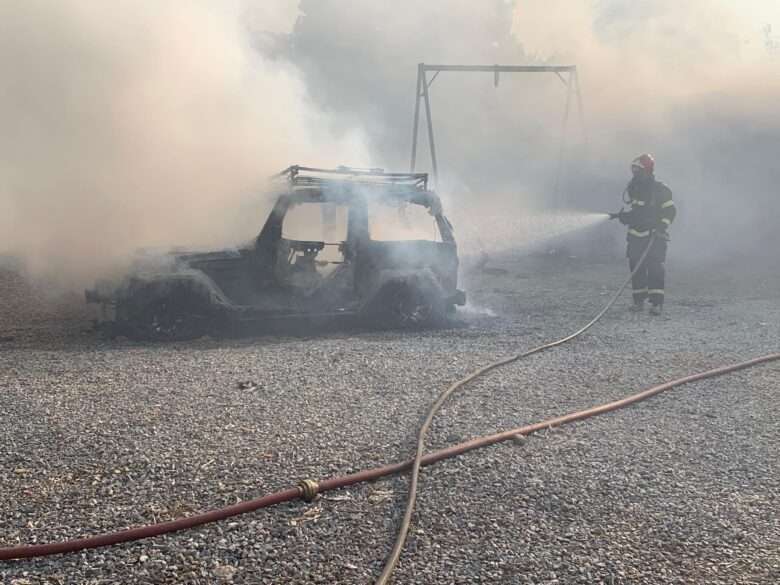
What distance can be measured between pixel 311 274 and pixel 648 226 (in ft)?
15.6

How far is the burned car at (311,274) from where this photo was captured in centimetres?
697

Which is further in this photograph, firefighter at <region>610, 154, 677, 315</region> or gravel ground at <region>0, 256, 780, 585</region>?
firefighter at <region>610, 154, 677, 315</region>

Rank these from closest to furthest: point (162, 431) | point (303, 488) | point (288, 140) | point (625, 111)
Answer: point (303, 488) < point (162, 431) < point (288, 140) < point (625, 111)

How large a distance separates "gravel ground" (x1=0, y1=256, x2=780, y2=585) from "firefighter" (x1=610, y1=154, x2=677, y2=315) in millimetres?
2139

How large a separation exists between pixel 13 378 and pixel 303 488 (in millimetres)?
3202

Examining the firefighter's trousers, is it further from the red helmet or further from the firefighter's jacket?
the red helmet

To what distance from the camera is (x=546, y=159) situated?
2205 centimetres

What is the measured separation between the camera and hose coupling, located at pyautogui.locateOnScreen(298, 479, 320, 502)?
3.45m

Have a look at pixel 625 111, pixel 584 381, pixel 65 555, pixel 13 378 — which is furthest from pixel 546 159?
pixel 65 555

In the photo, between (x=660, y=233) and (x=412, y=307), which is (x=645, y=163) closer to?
(x=660, y=233)

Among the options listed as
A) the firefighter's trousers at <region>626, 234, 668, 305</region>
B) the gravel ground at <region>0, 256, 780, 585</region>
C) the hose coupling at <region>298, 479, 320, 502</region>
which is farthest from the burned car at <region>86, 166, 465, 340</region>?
the hose coupling at <region>298, 479, 320, 502</region>

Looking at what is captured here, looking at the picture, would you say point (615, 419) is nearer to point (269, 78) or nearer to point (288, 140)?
point (288, 140)

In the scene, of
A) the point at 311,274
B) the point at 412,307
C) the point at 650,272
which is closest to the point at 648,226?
the point at 650,272

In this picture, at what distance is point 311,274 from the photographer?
756 centimetres
